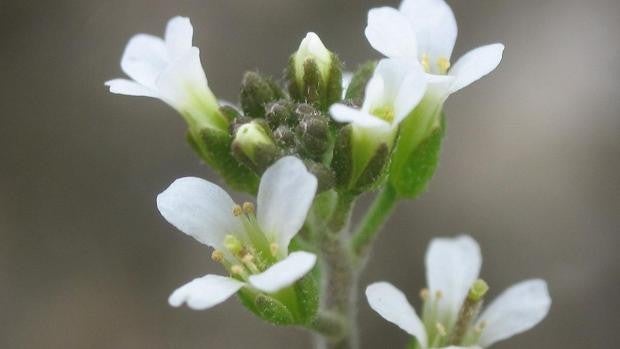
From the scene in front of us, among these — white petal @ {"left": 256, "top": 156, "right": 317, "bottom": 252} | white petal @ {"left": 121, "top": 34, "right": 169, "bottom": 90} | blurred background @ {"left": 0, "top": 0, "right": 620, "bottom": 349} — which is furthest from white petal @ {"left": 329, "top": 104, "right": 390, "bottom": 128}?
blurred background @ {"left": 0, "top": 0, "right": 620, "bottom": 349}

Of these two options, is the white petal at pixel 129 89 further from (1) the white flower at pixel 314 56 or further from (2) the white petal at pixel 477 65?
(2) the white petal at pixel 477 65

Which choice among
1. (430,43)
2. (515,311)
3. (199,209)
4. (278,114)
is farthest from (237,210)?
(515,311)

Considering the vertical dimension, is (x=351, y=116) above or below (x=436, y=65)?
below

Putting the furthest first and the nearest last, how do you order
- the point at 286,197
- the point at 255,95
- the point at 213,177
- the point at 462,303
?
1. the point at 213,177
2. the point at 462,303
3. the point at 255,95
4. the point at 286,197

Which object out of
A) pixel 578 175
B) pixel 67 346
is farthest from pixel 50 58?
pixel 578 175

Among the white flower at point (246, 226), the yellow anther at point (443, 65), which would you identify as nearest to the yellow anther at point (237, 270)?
the white flower at point (246, 226)

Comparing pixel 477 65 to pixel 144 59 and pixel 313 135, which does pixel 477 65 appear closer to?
pixel 313 135
